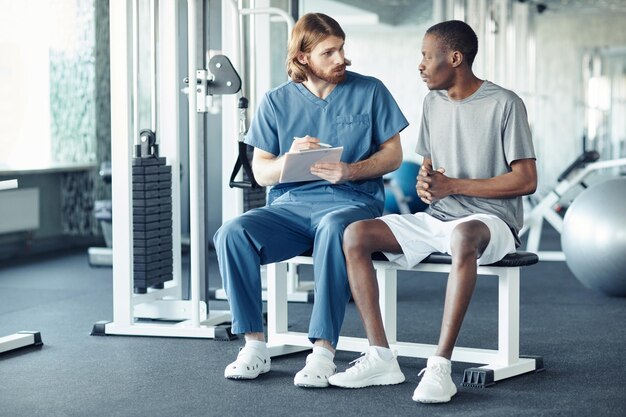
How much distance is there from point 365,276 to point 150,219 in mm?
1240

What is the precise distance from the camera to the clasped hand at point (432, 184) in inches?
107

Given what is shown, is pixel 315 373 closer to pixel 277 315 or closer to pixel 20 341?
pixel 277 315

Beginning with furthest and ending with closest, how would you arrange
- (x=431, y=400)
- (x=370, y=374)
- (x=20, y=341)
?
(x=20, y=341)
(x=370, y=374)
(x=431, y=400)

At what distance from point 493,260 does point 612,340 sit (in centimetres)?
94

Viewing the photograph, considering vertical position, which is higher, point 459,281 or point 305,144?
point 305,144

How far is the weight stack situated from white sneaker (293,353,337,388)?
1159 millimetres

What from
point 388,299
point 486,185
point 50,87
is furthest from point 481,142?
point 50,87

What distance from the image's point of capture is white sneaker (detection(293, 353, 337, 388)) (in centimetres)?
268

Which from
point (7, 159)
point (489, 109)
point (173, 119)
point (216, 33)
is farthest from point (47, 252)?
point (489, 109)

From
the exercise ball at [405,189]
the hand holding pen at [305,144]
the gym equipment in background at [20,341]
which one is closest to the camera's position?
the hand holding pen at [305,144]

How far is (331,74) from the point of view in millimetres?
2959

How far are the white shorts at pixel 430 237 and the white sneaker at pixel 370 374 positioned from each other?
29 centimetres

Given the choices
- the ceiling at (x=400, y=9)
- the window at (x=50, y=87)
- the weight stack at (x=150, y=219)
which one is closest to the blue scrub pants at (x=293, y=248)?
the weight stack at (x=150, y=219)

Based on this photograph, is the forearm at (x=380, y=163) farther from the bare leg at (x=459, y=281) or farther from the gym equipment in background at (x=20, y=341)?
the gym equipment in background at (x=20, y=341)
